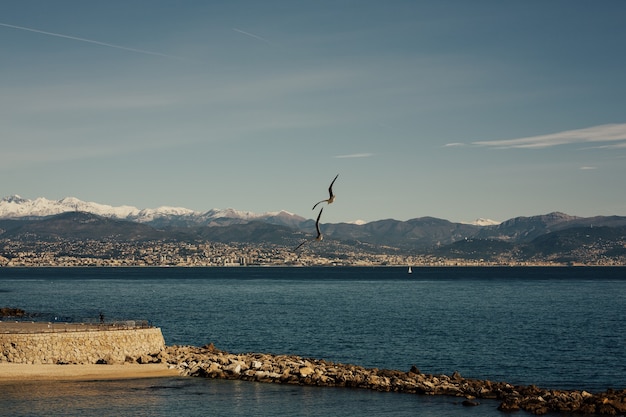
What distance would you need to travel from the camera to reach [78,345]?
5712cm

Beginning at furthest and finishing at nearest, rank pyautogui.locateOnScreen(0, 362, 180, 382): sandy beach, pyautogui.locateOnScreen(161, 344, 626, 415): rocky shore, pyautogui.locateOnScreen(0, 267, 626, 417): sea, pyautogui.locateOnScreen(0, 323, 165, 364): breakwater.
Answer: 1. pyautogui.locateOnScreen(0, 323, 165, 364): breakwater
2. pyautogui.locateOnScreen(0, 362, 180, 382): sandy beach
3. pyautogui.locateOnScreen(0, 267, 626, 417): sea
4. pyautogui.locateOnScreen(161, 344, 626, 415): rocky shore

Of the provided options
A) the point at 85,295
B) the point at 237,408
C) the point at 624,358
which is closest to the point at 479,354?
the point at 624,358

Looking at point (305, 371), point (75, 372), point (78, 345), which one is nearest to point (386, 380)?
point (305, 371)

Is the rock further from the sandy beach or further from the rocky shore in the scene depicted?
the sandy beach

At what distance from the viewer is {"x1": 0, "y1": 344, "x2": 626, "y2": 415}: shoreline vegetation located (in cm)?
4797

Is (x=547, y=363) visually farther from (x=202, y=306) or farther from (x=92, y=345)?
(x=202, y=306)

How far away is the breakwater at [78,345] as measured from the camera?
55.6 m

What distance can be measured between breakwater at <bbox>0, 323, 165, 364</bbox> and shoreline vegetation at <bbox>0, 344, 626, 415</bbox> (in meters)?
0.83

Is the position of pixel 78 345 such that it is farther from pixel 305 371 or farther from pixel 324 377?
pixel 324 377

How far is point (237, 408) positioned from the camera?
156ft

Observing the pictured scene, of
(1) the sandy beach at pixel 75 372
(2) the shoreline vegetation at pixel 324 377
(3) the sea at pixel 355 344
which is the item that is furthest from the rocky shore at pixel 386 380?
(1) the sandy beach at pixel 75 372

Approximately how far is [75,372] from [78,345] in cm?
270

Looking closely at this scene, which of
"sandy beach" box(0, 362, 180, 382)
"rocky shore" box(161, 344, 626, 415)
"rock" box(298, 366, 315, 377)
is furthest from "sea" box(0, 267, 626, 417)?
"rock" box(298, 366, 315, 377)

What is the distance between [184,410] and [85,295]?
12854cm
